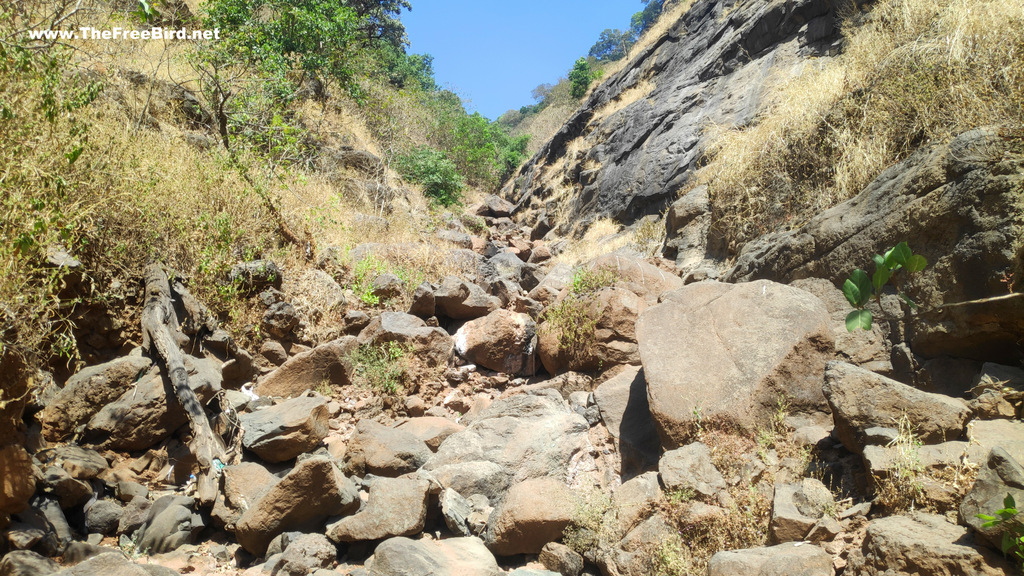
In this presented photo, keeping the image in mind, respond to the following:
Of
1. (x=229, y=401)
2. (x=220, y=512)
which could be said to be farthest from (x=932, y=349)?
(x=229, y=401)

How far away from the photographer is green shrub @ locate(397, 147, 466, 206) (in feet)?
47.0

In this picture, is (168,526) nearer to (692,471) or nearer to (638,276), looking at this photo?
(692,471)

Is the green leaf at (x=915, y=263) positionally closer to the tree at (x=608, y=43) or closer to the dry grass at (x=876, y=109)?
the dry grass at (x=876, y=109)

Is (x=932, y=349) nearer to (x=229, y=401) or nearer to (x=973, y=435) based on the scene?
(x=973, y=435)

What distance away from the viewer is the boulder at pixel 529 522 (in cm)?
377

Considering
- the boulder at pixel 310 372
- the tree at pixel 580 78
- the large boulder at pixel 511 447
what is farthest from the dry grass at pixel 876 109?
the tree at pixel 580 78

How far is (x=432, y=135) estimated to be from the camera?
18.9m

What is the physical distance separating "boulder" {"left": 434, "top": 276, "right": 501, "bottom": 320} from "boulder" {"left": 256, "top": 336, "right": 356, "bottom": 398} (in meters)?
1.51

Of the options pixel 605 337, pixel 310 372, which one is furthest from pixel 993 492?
pixel 310 372

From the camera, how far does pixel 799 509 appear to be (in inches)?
125

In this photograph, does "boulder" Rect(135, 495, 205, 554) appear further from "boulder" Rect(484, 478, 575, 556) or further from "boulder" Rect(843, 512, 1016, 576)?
"boulder" Rect(843, 512, 1016, 576)

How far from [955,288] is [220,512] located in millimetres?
5196

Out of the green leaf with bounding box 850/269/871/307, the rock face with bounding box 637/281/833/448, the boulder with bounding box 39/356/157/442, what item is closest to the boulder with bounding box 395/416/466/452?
the rock face with bounding box 637/281/833/448

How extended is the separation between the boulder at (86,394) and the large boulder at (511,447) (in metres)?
2.50
